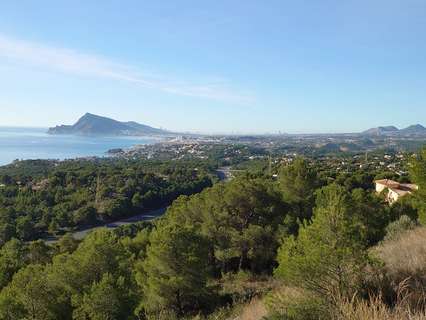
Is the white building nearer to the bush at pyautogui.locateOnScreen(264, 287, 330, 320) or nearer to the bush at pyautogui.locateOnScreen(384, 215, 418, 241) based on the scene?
the bush at pyautogui.locateOnScreen(384, 215, 418, 241)

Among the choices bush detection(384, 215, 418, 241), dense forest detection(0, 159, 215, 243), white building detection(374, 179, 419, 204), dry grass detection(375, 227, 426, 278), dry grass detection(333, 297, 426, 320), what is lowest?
dense forest detection(0, 159, 215, 243)

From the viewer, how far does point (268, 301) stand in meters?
4.28

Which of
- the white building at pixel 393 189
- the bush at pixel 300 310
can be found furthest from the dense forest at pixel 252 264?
the white building at pixel 393 189

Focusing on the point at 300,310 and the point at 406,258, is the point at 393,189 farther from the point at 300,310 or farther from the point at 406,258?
the point at 300,310

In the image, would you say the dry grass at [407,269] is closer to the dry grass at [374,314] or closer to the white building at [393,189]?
the dry grass at [374,314]

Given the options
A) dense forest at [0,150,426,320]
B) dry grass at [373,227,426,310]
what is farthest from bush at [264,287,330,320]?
dry grass at [373,227,426,310]

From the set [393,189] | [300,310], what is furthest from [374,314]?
[393,189]

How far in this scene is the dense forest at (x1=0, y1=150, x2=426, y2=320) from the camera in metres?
4.54

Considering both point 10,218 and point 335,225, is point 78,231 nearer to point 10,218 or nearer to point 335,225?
point 10,218

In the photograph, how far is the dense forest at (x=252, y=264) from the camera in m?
4.54

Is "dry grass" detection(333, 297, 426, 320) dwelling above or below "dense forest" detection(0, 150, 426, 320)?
above

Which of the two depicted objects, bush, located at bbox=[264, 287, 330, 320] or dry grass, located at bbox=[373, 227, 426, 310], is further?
dry grass, located at bbox=[373, 227, 426, 310]

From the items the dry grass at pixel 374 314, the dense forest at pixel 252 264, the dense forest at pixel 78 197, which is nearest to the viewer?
the dry grass at pixel 374 314

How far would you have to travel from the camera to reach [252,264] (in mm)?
12312
